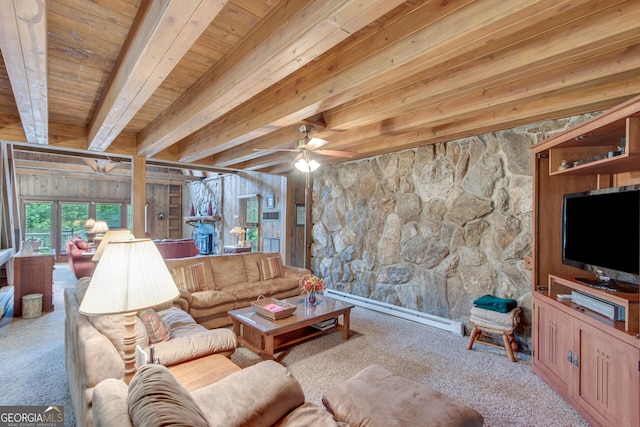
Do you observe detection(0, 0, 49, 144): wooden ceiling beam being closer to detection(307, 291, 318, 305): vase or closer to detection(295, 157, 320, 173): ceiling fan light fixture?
detection(295, 157, 320, 173): ceiling fan light fixture

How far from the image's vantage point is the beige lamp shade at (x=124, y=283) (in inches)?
50.9

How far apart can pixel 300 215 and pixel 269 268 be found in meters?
2.02

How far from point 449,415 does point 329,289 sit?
A: 413 cm

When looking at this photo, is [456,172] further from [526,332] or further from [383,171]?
[526,332]

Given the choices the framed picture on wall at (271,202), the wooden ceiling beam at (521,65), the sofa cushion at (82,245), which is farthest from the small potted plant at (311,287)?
the sofa cushion at (82,245)

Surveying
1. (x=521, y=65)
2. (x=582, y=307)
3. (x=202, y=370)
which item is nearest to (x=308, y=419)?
(x=202, y=370)

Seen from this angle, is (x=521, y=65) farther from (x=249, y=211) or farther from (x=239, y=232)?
(x=249, y=211)

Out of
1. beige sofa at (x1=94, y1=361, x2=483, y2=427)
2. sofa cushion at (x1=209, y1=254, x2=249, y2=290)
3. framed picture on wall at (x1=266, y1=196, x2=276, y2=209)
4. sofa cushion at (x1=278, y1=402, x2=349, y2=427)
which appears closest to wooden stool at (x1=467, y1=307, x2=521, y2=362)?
beige sofa at (x1=94, y1=361, x2=483, y2=427)

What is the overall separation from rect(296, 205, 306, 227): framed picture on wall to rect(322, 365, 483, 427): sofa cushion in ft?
15.3

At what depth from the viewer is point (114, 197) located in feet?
32.5

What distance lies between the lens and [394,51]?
5.99ft

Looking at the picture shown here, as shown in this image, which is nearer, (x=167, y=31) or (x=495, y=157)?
(x=167, y=31)

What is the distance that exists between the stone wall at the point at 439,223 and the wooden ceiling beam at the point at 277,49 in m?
2.72

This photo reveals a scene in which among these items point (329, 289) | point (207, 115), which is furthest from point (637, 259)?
point (329, 289)
